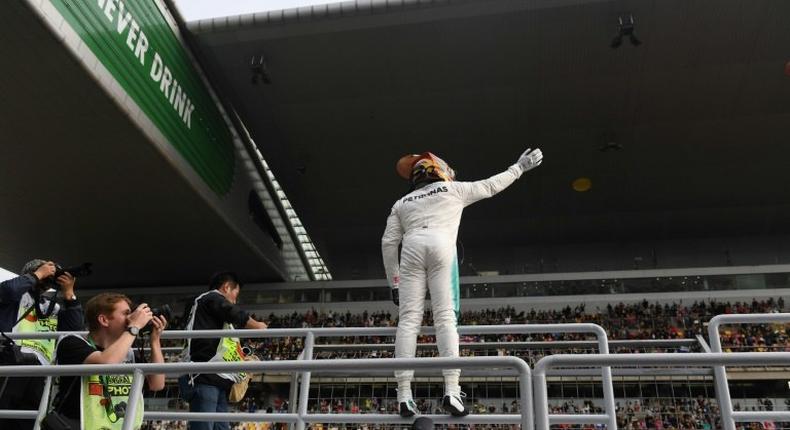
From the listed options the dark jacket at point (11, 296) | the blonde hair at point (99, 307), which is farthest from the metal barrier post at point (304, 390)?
the dark jacket at point (11, 296)

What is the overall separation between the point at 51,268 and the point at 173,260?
875 inches

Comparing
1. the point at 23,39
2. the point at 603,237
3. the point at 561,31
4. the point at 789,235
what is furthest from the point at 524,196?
the point at 23,39

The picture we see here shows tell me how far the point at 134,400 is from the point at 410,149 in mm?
18819

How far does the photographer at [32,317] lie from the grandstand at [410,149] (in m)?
1.82

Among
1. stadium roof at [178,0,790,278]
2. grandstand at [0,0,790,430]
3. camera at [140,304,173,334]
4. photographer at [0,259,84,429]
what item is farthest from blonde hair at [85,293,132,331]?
stadium roof at [178,0,790,278]

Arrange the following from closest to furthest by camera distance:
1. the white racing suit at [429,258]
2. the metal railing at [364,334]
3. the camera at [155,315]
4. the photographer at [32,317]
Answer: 1. the camera at [155,315]
2. the metal railing at [364,334]
3. the white racing suit at [429,258]
4. the photographer at [32,317]

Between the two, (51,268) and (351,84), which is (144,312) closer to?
(51,268)

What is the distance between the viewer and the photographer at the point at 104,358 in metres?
2.53

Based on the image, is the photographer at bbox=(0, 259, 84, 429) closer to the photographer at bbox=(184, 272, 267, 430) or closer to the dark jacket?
the dark jacket

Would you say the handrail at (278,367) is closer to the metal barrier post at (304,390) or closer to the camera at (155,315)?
the camera at (155,315)

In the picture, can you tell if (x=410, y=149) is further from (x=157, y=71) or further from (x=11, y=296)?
(x=11, y=296)

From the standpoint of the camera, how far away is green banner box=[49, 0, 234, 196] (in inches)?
483

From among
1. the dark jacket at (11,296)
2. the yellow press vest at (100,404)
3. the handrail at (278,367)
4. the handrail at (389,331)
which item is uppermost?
the dark jacket at (11,296)

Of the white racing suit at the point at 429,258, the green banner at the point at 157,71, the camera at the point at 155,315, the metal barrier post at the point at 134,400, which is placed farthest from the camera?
the green banner at the point at 157,71
